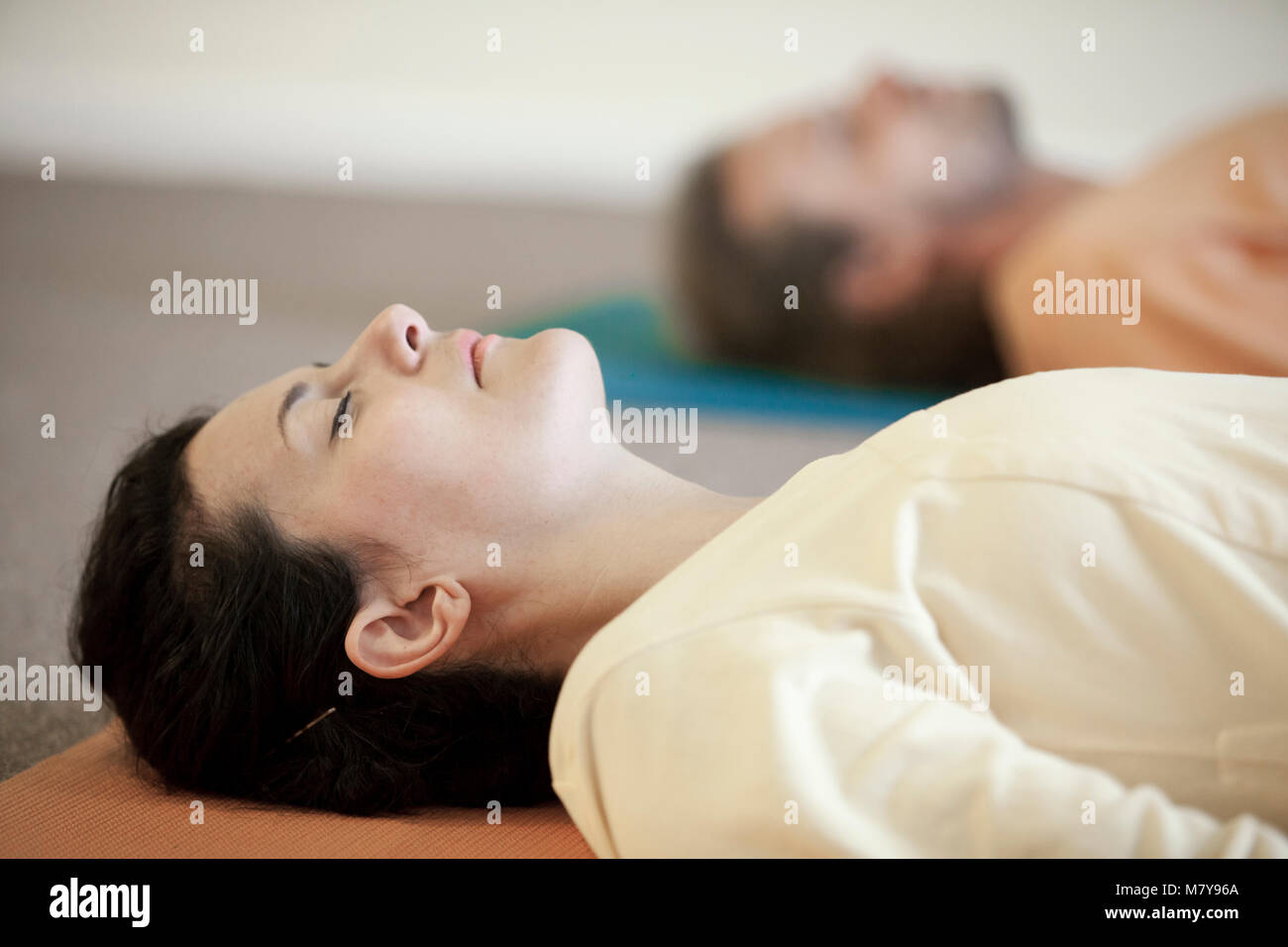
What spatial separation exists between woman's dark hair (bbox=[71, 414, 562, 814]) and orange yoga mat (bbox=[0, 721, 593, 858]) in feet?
0.09

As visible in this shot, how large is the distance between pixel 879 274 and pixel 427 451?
1980 mm

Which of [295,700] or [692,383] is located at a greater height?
[692,383]

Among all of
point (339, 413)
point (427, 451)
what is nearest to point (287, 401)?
point (339, 413)

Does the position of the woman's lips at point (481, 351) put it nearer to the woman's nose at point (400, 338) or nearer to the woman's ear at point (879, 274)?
the woman's nose at point (400, 338)

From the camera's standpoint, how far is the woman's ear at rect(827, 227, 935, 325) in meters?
2.72

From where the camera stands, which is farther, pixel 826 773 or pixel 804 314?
pixel 804 314

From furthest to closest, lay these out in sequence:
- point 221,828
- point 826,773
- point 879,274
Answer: point 879,274 → point 221,828 → point 826,773

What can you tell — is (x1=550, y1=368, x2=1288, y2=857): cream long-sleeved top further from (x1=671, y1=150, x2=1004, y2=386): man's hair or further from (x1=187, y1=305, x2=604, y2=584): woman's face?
(x1=671, y1=150, x2=1004, y2=386): man's hair

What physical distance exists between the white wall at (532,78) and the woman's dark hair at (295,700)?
2.16 meters

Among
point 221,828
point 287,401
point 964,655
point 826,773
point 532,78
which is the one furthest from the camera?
point 532,78

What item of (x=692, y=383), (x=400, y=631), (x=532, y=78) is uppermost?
(x=532, y=78)

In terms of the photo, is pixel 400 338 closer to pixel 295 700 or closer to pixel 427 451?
pixel 427 451

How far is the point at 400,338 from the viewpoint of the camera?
1.11m
